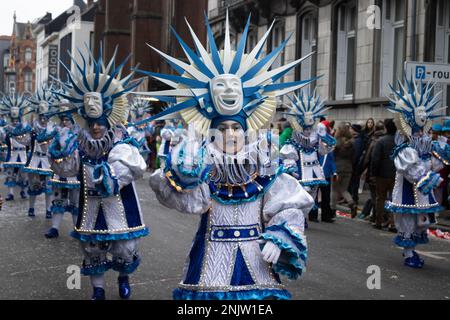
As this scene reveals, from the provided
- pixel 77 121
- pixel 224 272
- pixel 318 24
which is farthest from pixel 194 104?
pixel 318 24

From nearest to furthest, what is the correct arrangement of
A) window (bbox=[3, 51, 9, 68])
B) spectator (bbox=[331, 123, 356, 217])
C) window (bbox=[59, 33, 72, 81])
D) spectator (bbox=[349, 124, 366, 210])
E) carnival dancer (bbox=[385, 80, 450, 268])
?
carnival dancer (bbox=[385, 80, 450, 268]) < spectator (bbox=[331, 123, 356, 217]) < spectator (bbox=[349, 124, 366, 210]) < window (bbox=[59, 33, 72, 81]) < window (bbox=[3, 51, 9, 68])

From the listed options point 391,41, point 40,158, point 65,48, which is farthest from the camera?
point 65,48

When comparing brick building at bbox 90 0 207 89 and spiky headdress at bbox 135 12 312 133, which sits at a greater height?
brick building at bbox 90 0 207 89

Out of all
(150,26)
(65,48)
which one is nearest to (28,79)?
(65,48)

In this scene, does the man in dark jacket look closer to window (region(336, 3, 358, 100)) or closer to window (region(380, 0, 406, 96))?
window (region(380, 0, 406, 96))

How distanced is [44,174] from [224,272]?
9.79 m

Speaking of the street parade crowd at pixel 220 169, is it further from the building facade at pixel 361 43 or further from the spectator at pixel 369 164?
the building facade at pixel 361 43

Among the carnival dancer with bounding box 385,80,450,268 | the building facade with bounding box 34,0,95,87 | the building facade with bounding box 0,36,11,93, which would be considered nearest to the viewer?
the carnival dancer with bounding box 385,80,450,268


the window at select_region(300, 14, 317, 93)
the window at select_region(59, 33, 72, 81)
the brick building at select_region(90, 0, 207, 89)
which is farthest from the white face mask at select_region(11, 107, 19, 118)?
the window at select_region(59, 33, 72, 81)

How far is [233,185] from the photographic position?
4684 mm

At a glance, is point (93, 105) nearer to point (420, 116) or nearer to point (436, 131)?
point (420, 116)

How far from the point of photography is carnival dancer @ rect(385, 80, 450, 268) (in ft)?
31.1

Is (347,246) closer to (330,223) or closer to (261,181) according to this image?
(330,223)

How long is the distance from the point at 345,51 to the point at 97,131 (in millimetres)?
16382
